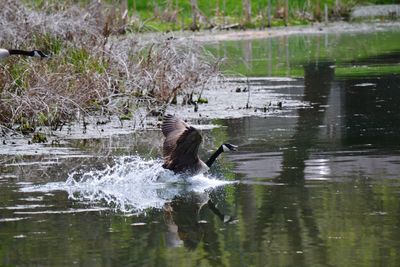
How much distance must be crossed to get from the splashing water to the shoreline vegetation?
9.77 feet

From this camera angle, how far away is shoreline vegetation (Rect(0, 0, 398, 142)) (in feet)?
50.5

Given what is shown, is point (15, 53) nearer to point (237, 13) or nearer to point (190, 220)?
point (190, 220)

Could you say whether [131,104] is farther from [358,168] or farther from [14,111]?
[358,168]

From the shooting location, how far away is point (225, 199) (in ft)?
34.8

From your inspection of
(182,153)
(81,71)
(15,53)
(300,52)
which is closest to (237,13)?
(300,52)

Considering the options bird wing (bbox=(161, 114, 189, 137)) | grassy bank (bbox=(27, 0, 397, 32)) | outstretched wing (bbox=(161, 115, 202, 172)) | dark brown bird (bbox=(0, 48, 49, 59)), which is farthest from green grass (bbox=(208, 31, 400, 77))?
outstretched wing (bbox=(161, 115, 202, 172))

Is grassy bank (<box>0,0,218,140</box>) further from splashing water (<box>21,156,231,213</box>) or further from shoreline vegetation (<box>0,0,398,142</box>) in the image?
splashing water (<box>21,156,231,213</box>)

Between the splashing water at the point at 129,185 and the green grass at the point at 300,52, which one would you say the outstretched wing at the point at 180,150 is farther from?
the green grass at the point at 300,52

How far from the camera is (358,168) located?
1200cm

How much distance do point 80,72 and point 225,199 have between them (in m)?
6.96

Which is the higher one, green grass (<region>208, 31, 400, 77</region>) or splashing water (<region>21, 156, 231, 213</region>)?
green grass (<region>208, 31, 400, 77</region>)

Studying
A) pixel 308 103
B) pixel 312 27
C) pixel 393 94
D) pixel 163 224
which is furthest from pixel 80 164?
pixel 312 27

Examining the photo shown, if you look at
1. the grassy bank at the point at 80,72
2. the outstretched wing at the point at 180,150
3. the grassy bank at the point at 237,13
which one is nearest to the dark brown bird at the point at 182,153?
the outstretched wing at the point at 180,150

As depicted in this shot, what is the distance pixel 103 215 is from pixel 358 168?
327 centimetres
